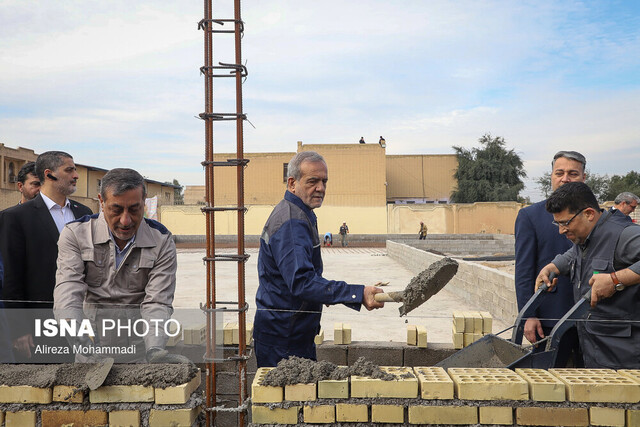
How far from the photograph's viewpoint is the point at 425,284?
2209mm

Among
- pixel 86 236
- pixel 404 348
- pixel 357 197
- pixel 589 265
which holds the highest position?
pixel 357 197

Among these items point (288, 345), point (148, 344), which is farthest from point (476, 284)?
point (148, 344)

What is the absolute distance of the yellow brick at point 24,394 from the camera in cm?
201

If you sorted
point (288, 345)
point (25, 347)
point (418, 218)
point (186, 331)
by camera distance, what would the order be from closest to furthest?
point (288, 345), point (25, 347), point (186, 331), point (418, 218)

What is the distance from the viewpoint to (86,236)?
229cm

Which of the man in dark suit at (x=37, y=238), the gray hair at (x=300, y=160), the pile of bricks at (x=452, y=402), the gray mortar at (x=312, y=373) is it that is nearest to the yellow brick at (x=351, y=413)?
the pile of bricks at (x=452, y=402)

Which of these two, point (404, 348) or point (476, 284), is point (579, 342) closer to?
point (404, 348)

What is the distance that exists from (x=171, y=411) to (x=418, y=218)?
3307cm

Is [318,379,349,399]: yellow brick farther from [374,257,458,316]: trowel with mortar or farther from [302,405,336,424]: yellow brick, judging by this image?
[374,257,458,316]: trowel with mortar

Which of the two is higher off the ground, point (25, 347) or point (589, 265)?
point (589, 265)

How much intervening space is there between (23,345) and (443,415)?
2454mm

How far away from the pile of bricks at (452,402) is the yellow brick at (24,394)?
869 millimetres

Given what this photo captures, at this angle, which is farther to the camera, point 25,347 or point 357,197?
point 357,197

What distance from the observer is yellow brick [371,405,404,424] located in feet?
6.37
